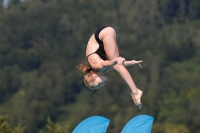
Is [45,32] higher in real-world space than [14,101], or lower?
higher

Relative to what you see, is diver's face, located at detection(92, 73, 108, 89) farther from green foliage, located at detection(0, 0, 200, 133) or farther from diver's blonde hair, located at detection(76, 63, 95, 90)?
green foliage, located at detection(0, 0, 200, 133)

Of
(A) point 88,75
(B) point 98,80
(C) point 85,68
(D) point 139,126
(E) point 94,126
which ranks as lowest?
(D) point 139,126

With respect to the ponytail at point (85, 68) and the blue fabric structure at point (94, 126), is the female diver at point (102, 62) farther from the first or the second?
the blue fabric structure at point (94, 126)

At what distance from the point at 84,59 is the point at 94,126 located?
94.0 metres

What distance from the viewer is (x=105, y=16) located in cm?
14000

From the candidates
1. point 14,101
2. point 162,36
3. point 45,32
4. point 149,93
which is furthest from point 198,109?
point 45,32

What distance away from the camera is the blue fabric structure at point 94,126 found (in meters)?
19.0

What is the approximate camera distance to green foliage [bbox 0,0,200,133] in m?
105

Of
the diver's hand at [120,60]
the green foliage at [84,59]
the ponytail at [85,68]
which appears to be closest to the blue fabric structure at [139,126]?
the ponytail at [85,68]

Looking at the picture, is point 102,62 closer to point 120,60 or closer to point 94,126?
point 120,60

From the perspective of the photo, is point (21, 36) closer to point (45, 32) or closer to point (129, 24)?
point (45, 32)

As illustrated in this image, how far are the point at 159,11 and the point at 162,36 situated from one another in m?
9.46

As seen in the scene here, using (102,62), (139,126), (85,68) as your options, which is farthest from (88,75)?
(139,126)

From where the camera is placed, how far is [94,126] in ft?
62.5
